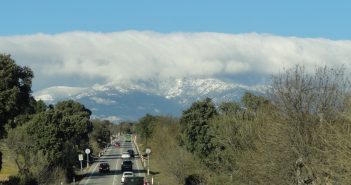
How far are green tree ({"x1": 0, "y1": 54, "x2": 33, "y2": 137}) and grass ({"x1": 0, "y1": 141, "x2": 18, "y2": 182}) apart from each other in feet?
39.4

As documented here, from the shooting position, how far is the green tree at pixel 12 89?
137 feet

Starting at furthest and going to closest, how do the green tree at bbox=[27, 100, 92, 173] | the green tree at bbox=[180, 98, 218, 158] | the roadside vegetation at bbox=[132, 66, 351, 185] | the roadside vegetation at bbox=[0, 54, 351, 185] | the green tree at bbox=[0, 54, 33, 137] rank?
the green tree at bbox=[27, 100, 92, 173] → the green tree at bbox=[180, 98, 218, 158] → the green tree at bbox=[0, 54, 33, 137] → the roadside vegetation at bbox=[0, 54, 351, 185] → the roadside vegetation at bbox=[132, 66, 351, 185]

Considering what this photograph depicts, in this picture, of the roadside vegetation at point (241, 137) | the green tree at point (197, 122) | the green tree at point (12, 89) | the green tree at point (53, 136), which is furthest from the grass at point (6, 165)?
the green tree at point (197, 122)

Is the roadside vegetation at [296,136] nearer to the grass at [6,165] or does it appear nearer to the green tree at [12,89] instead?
the green tree at [12,89]

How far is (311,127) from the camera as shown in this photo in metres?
27.8

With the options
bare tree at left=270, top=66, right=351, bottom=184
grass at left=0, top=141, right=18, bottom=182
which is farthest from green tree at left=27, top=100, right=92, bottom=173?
bare tree at left=270, top=66, right=351, bottom=184

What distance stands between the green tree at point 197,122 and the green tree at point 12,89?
15.3 m

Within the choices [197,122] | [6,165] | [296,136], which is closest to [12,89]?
[197,122]

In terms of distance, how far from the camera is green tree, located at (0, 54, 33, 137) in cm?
4175

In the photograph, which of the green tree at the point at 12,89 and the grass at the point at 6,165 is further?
the grass at the point at 6,165

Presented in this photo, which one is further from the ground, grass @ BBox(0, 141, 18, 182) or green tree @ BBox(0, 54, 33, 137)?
green tree @ BBox(0, 54, 33, 137)

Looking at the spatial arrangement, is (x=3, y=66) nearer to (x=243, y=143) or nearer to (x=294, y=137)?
(x=243, y=143)

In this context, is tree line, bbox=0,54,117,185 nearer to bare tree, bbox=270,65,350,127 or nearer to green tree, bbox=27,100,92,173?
green tree, bbox=27,100,92,173

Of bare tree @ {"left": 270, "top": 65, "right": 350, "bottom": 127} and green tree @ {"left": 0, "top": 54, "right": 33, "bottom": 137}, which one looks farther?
green tree @ {"left": 0, "top": 54, "right": 33, "bottom": 137}
